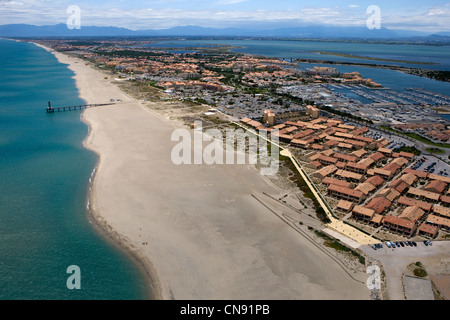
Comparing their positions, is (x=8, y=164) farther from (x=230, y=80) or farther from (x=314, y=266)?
(x=230, y=80)

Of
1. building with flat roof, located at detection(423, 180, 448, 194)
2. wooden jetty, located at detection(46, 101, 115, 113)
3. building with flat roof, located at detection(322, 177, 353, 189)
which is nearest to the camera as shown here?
building with flat roof, located at detection(423, 180, 448, 194)

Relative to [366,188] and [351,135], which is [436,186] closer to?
[366,188]

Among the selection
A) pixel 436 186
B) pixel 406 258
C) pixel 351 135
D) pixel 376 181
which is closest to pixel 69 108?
pixel 351 135

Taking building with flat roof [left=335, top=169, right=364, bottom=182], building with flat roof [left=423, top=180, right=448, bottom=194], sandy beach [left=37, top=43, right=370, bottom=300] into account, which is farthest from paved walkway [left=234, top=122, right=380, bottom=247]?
building with flat roof [left=423, top=180, right=448, bottom=194]

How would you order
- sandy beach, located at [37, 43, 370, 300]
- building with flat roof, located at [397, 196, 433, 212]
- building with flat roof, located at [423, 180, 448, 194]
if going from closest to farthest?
sandy beach, located at [37, 43, 370, 300] → building with flat roof, located at [397, 196, 433, 212] → building with flat roof, located at [423, 180, 448, 194]

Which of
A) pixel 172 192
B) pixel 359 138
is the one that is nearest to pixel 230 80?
pixel 359 138

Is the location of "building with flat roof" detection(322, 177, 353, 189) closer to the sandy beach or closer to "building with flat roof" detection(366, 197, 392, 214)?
"building with flat roof" detection(366, 197, 392, 214)
